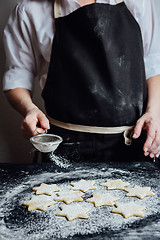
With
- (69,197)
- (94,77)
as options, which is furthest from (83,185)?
(94,77)

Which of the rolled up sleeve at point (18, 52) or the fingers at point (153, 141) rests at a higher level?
the rolled up sleeve at point (18, 52)

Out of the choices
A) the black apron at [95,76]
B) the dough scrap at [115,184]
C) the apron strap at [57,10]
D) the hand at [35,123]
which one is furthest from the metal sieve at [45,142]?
the apron strap at [57,10]

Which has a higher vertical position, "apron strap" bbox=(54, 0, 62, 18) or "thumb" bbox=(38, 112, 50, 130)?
"apron strap" bbox=(54, 0, 62, 18)

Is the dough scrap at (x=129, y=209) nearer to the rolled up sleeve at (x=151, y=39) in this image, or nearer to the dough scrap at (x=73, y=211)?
the dough scrap at (x=73, y=211)

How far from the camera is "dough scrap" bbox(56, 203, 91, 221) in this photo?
95 centimetres

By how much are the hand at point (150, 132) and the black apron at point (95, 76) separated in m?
0.06

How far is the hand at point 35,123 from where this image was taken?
48.3 inches

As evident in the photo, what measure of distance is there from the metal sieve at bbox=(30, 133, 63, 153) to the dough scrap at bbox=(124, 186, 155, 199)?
331 mm

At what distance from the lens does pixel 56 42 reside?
1.44 metres

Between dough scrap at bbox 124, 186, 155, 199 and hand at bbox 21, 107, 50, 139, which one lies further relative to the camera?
hand at bbox 21, 107, 50, 139

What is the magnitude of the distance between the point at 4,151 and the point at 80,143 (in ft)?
2.62

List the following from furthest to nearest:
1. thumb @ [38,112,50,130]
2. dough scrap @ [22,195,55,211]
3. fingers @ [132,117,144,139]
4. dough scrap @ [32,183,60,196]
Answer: fingers @ [132,117,144,139]
thumb @ [38,112,50,130]
dough scrap @ [32,183,60,196]
dough scrap @ [22,195,55,211]

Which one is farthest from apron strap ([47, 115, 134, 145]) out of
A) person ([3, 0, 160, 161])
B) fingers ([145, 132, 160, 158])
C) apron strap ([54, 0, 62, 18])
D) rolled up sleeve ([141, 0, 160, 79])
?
apron strap ([54, 0, 62, 18])

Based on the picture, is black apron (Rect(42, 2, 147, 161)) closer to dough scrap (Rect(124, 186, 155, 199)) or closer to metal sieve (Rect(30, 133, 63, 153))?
metal sieve (Rect(30, 133, 63, 153))
